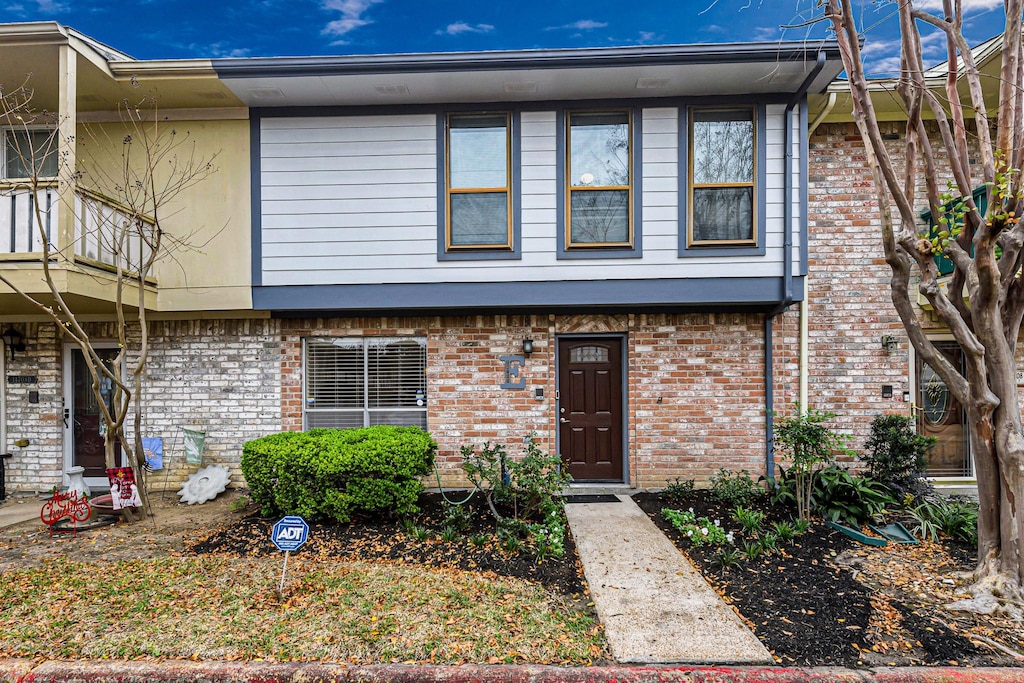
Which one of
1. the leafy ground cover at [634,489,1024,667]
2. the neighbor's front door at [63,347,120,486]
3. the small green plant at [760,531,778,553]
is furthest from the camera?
the neighbor's front door at [63,347,120,486]

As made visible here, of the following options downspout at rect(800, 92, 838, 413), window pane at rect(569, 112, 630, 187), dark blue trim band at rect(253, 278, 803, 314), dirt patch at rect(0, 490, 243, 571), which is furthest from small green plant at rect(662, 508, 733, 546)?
dirt patch at rect(0, 490, 243, 571)

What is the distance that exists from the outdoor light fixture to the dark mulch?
439 cm

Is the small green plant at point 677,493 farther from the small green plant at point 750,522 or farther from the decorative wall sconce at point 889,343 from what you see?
the decorative wall sconce at point 889,343

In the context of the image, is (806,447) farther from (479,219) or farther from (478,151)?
(478,151)

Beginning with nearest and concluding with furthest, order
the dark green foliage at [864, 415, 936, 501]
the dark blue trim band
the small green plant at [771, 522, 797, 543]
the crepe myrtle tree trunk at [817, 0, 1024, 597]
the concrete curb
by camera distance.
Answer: the concrete curb < the crepe myrtle tree trunk at [817, 0, 1024, 597] < the small green plant at [771, 522, 797, 543] < the dark green foliage at [864, 415, 936, 501] < the dark blue trim band

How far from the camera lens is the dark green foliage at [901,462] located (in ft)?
17.3

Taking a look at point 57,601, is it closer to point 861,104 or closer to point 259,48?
point 259,48

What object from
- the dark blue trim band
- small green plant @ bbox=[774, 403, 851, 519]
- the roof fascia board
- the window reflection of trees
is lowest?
small green plant @ bbox=[774, 403, 851, 519]

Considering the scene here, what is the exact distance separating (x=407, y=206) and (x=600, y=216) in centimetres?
241

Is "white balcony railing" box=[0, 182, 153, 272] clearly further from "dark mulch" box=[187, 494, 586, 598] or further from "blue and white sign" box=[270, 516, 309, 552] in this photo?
"blue and white sign" box=[270, 516, 309, 552]

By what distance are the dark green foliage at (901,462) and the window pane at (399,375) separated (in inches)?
214

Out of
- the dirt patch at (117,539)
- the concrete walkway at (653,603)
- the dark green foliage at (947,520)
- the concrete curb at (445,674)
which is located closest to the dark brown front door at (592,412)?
the concrete walkway at (653,603)

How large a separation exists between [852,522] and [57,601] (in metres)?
6.78

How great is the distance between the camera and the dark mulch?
400cm
